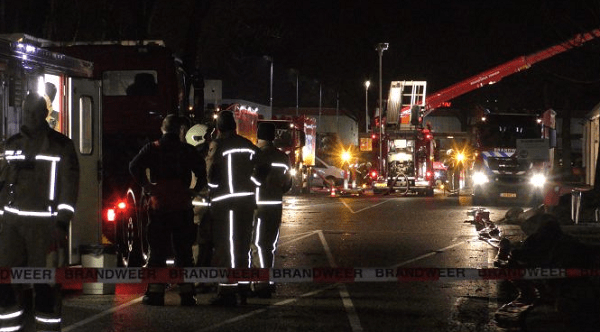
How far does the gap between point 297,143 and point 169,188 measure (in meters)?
26.5

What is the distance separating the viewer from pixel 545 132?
33.6 m

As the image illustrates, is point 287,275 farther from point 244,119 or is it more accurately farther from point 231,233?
point 244,119

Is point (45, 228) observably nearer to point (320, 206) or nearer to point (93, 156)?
point (93, 156)

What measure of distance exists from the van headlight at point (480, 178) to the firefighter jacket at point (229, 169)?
22.3 metres

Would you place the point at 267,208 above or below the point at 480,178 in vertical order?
above

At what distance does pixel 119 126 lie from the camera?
16766 millimetres

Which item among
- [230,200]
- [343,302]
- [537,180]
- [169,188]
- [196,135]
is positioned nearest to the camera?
[169,188]

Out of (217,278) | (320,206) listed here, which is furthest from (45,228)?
(320,206)

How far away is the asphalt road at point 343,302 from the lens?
32.9 ft

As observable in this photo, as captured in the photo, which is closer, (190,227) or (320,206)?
(190,227)

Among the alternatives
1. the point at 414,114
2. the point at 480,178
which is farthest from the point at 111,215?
the point at 414,114

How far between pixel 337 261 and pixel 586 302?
5841 mm

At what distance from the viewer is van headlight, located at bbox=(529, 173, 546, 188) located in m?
32.4

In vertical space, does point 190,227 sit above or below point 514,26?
below
